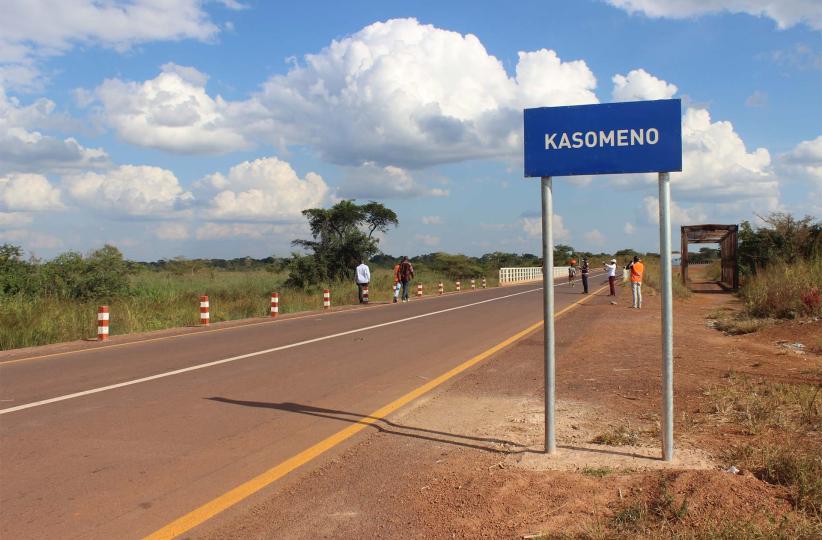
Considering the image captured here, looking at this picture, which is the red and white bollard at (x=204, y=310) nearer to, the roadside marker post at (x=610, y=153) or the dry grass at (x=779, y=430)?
the dry grass at (x=779, y=430)

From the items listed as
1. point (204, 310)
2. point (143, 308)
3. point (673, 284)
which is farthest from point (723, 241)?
point (143, 308)

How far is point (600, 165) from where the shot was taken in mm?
5512

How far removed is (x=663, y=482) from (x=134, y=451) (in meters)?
→ 4.36

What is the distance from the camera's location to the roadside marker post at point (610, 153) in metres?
5.33

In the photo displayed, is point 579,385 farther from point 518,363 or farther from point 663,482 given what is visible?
point 663,482

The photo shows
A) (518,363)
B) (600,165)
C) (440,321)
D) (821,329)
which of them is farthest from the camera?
(440,321)

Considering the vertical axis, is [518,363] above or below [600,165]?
below

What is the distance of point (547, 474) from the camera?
5074 millimetres

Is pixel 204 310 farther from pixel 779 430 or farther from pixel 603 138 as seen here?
pixel 779 430

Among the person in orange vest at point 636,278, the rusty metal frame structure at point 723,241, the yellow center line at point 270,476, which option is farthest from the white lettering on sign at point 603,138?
the rusty metal frame structure at point 723,241

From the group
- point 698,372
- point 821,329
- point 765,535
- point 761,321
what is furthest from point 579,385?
point 761,321

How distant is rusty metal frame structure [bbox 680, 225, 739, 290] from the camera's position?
A: 32.5 m

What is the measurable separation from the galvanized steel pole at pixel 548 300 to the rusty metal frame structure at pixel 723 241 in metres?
29.1

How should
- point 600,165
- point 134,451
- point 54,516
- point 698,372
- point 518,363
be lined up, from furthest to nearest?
point 518,363, point 698,372, point 134,451, point 600,165, point 54,516
